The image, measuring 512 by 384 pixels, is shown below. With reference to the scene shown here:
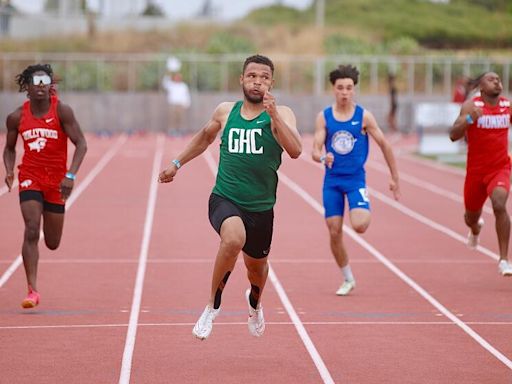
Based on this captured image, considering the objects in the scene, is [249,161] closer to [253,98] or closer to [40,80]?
[253,98]

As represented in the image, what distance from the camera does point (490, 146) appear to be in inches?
477

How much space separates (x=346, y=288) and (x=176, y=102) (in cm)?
3240

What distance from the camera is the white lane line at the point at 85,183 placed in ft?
41.6

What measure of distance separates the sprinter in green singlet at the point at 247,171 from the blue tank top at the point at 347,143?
2.90 m

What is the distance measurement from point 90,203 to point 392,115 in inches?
1061

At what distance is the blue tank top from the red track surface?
1.18 m

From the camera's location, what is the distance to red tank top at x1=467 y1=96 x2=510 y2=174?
39.7ft

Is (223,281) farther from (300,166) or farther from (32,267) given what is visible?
(300,166)

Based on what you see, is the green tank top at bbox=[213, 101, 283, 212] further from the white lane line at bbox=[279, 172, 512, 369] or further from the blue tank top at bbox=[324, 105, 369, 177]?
the blue tank top at bbox=[324, 105, 369, 177]

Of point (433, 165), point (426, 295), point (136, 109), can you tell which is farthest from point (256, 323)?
point (136, 109)

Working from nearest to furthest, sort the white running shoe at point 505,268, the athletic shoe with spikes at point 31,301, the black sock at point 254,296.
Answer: the black sock at point 254,296, the athletic shoe with spikes at point 31,301, the white running shoe at point 505,268

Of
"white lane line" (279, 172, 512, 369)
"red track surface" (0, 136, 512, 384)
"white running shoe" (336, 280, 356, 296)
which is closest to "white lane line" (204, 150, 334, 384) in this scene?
"red track surface" (0, 136, 512, 384)

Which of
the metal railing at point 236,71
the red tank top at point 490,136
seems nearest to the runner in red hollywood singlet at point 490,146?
the red tank top at point 490,136

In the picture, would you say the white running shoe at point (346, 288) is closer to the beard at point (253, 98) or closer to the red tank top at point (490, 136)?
the red tank top at point (490, 136)
